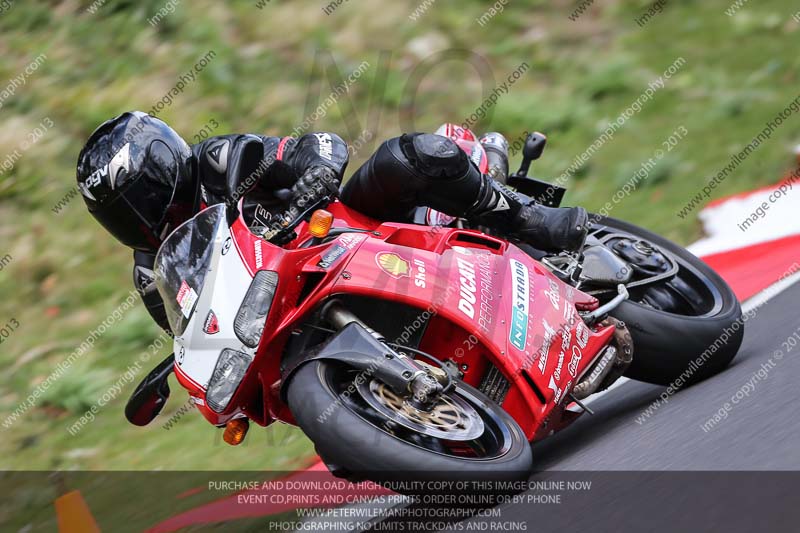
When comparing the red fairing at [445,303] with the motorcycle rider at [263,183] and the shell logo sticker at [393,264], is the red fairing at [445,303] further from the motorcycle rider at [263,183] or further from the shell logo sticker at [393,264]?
the motorcycle rider at [263,183]

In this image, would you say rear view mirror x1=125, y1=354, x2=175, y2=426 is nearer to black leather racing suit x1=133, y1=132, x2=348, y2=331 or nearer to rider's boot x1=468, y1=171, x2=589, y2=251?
black leather racing suit x1=133, y1=132, x2=348, y2=331

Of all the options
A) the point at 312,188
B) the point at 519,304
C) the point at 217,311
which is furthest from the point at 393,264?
the point at 217,311

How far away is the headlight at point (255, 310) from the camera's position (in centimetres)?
360

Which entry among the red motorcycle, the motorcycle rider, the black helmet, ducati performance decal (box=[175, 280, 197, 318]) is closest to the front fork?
the red motorcycle

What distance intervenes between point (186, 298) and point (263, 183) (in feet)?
3.21

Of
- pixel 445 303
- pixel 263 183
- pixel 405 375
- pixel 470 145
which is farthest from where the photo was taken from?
pixel 470 145

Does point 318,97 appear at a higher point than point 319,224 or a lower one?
lower

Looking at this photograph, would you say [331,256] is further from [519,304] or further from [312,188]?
[519,304]

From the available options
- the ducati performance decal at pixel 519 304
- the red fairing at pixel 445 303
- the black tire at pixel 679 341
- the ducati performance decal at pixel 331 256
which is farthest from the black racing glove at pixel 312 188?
the black tire at pixel 679 341

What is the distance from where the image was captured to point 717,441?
3545 mm

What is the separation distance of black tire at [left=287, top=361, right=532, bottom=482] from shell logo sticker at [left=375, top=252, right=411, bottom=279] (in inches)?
18.9

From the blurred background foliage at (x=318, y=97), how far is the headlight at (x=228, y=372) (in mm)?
3111

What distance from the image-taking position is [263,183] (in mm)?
4535

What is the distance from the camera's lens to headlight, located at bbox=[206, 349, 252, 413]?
3613 millimetres
